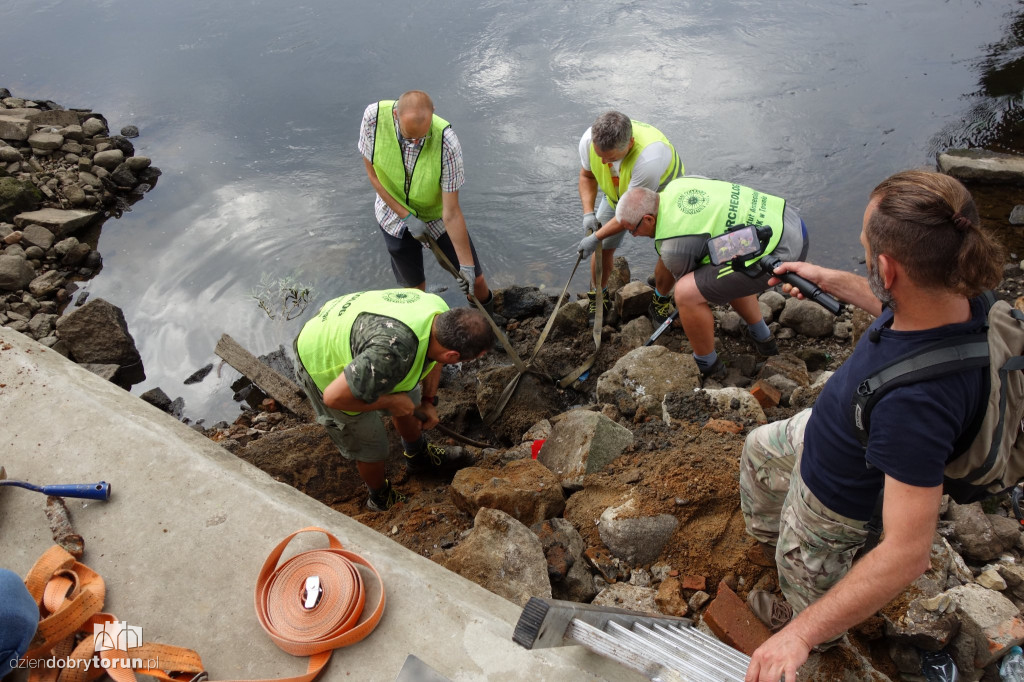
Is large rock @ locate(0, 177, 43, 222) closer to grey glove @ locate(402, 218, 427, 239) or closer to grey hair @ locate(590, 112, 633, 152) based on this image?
grey glove @ locate(402, 218, 427, 239)

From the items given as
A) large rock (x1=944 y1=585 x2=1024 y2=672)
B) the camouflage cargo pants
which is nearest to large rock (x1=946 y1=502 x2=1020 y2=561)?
large rock (x1=944 y1=585 x2=1024 y2=672)

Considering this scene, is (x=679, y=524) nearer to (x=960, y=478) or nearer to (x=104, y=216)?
(x=960, y=478)

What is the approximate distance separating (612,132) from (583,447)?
1948 millimetres

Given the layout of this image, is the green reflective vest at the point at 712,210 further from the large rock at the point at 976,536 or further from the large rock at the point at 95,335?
the large rock at the point at 95,335

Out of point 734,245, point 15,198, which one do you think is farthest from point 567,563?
point 15,198

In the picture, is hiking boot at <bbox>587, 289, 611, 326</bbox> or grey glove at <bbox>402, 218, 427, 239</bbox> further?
hiking boot at <bbox>587, 289, 611, 326</bbox>

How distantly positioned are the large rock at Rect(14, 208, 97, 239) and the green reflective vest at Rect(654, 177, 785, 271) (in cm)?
617

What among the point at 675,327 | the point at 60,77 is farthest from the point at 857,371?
the point at 60,77

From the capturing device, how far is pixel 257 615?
2.21m

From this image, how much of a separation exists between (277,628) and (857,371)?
206cm

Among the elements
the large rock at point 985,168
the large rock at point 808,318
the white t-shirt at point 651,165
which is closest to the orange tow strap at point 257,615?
the white t-shirt at point 651,165

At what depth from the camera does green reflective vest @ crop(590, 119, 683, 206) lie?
13.4ft

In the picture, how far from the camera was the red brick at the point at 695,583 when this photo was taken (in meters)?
2.63

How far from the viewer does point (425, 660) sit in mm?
2123
